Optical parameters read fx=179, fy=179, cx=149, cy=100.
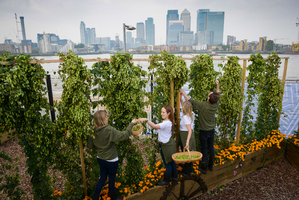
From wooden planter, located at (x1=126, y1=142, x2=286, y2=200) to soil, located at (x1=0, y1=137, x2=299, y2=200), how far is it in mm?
112

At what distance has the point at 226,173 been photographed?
3.87 metres

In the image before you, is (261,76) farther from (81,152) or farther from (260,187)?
(81,152)

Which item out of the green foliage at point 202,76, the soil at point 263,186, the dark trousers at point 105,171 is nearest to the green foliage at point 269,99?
the soil at point 263,186

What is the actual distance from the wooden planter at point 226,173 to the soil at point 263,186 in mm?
112

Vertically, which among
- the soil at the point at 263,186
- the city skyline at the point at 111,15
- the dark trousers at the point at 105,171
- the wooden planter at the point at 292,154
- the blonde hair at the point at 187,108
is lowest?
the soil at the point at 263,186

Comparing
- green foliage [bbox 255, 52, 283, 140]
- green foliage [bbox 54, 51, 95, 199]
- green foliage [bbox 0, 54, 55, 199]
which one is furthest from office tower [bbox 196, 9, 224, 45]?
green foliage [bbox 0, 54, 55, 199]

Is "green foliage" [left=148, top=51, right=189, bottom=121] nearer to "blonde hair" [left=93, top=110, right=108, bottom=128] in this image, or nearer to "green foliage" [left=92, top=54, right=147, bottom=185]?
"green foliage" [left=92, top=54, right=147, bottom=185]

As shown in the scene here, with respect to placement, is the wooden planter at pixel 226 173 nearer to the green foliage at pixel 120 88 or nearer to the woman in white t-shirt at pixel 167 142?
the woman in white t-shirt at pixel 167 142

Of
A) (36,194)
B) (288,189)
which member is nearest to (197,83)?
(288,189)

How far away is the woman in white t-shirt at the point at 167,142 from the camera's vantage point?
2775 mm

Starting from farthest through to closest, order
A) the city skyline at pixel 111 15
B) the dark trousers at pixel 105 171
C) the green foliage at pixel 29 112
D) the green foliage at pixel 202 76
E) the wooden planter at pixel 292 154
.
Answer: the city skyline at pixel 111 15
the wooden planter at pixel 292 154
the green foliage at pixel 202 76
the dark trousers at pixel 105 171
the green foliage at pixel 29 112

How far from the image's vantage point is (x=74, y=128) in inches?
95.0

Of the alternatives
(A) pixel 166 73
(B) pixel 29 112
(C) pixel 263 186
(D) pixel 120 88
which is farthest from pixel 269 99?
(B) pixel 29 112

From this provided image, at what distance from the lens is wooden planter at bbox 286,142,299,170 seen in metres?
4.48
